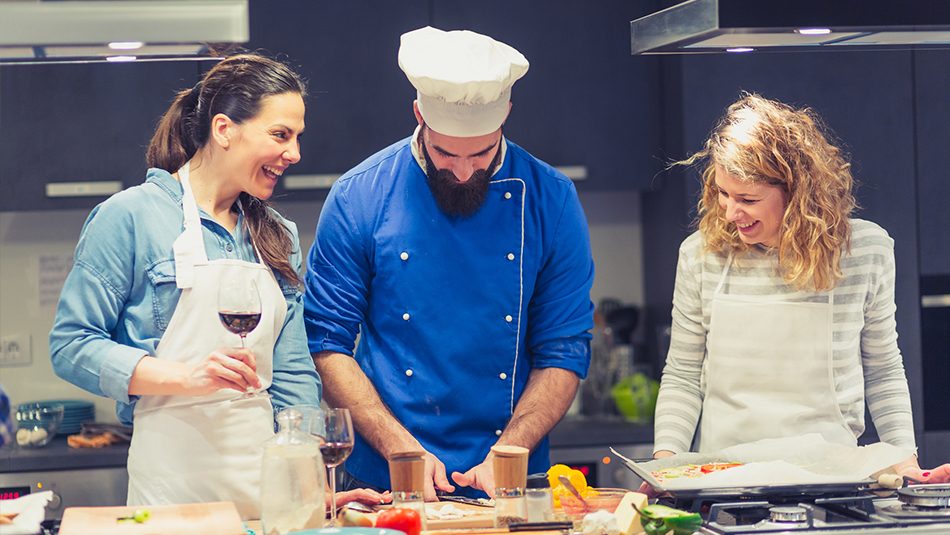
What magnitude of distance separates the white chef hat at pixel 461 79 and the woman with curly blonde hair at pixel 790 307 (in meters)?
0.46

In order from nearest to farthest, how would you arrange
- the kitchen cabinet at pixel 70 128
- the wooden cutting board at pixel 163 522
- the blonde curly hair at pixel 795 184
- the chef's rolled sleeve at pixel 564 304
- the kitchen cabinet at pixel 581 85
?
the wooden cutting board at pixel 163 522 < the blonde curly hair at pixel 795 184 < the chef's rolled sleeve at pixel 564 304 < the kitchen cabinet at pixel 70 128 < the kitchen cabinet at pixel 581 85

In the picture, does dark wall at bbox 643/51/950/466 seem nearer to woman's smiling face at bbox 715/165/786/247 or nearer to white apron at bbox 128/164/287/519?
woman's smiling face at bbox 715/165/786/247

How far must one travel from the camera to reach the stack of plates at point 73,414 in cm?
363

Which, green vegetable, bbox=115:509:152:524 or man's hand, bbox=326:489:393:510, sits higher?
green vegetable, bbox=115:509:152:524

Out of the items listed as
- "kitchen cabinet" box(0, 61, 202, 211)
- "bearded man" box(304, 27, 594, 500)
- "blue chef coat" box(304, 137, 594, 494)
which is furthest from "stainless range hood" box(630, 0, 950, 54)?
"kitchen cabinet" box(0, 61, 202, 211)

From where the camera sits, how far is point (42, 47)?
6.00ft

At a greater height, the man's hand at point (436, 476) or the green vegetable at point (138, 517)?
the green vegetable at point (138, 517)

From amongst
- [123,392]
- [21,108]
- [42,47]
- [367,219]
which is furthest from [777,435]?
[21,108]

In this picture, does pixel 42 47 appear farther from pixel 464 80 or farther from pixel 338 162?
pixel 338 162

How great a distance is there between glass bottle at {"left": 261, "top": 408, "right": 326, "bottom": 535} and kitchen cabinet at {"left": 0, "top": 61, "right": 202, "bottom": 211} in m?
2.13

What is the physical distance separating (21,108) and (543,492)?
2505mm

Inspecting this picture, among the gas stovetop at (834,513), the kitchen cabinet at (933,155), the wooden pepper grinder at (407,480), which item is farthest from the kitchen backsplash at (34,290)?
the gas stovetop at (834,513)

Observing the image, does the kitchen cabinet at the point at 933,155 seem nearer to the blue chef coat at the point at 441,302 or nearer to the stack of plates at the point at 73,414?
the blue chef coat at the point at 441,302

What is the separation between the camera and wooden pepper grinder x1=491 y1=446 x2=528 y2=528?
1.74 m
